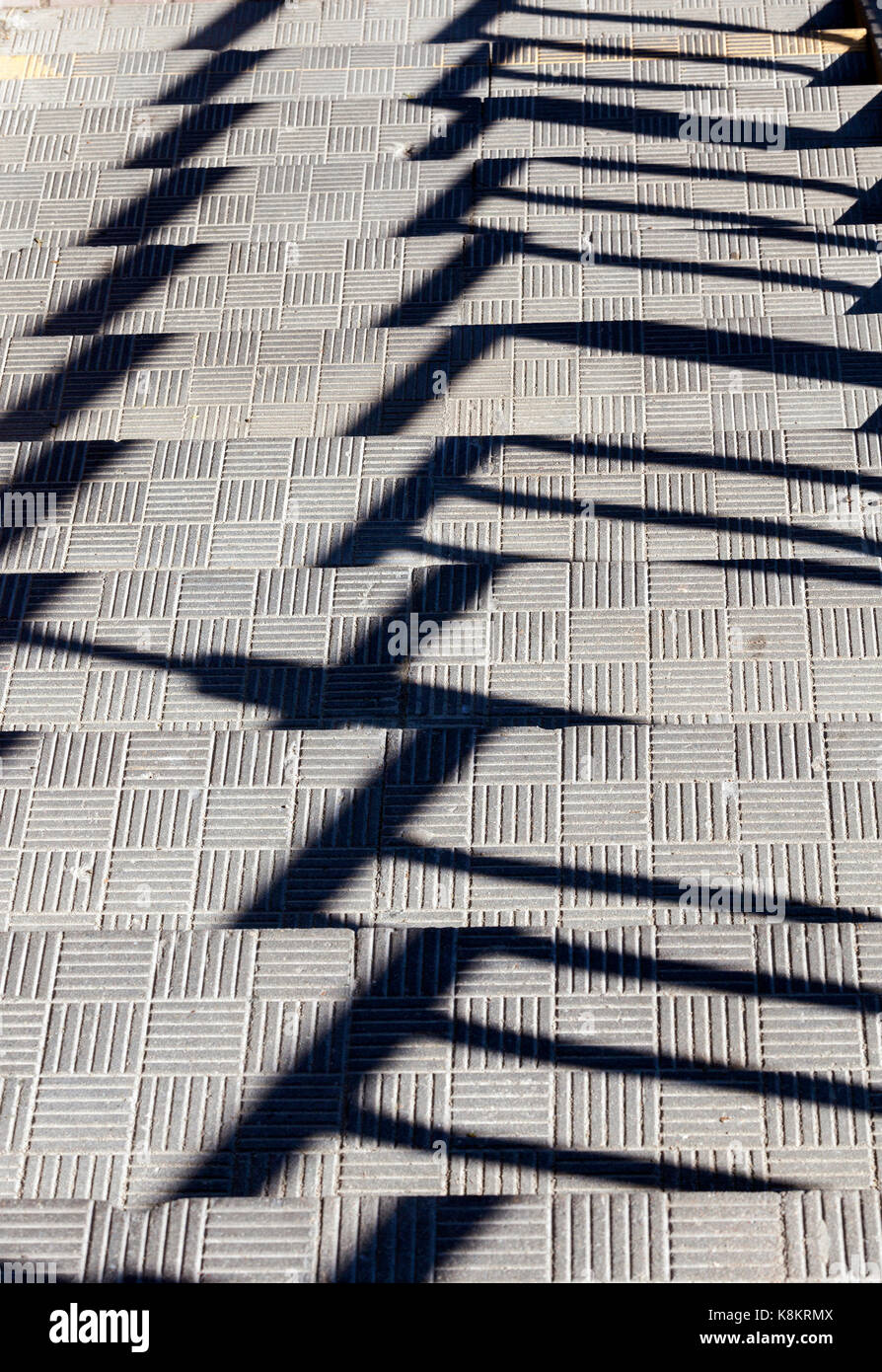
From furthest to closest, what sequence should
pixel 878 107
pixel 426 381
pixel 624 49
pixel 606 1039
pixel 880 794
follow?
pixel 624 49 < pixel 878 107 < pixel 426 381 < pixel 880 794 < pixel 606 1039

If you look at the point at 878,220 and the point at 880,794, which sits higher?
the point at 878,220

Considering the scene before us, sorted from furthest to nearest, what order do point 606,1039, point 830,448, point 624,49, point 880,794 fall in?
point 624,49 → point 830,448 → point 880,794 → point 606,1039

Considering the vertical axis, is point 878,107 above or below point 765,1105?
above

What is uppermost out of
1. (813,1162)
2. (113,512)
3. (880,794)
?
(880,794)

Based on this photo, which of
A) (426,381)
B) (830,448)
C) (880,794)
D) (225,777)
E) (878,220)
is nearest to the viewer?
(880,794)

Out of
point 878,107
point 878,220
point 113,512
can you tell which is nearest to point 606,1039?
point 113,512

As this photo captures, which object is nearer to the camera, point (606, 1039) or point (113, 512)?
point (606, 1039)

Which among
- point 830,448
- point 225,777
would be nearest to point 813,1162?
point 225,777

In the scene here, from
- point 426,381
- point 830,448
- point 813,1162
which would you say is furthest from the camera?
point 426,381

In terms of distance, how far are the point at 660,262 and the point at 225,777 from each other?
3.82 metres

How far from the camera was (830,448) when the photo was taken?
18.5ft

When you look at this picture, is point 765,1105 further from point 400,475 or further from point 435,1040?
point 400,475

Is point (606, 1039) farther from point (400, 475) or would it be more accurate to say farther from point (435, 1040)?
point (400, 475)

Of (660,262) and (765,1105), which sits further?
(660,262)
